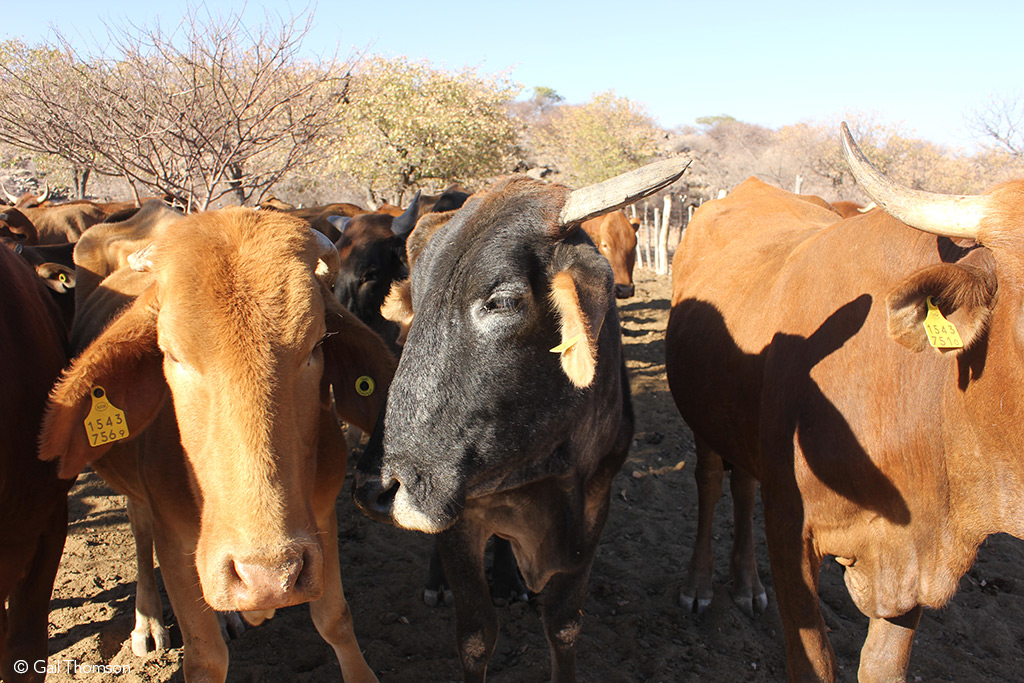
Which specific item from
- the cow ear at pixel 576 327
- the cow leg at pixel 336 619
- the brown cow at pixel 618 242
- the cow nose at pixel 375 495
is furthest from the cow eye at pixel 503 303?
the brown cow at pixel 618 242

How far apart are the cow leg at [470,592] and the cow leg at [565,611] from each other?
26cm

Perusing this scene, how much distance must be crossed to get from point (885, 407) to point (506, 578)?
101 inches

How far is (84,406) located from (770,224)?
416 centimetres

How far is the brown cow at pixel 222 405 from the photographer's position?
1994mm

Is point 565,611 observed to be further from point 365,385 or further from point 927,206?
point 927,206

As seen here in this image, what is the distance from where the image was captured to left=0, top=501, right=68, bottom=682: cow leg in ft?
9.50

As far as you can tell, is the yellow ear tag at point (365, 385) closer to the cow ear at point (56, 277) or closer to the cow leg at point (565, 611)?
the cow leg at point (565, 611)

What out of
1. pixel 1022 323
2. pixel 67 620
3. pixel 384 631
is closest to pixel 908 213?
pixel 1022 323

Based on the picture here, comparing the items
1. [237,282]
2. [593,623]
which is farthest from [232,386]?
[593,623]

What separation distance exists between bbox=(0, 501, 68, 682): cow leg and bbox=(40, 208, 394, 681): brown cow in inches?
28.9

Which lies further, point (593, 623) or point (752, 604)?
point (752, 604)

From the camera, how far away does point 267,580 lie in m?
1.92

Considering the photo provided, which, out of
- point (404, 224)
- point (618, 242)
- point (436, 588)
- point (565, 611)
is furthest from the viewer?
point (618, 242)

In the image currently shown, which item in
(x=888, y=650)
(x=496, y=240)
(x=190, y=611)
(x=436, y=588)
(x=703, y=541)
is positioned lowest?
(x=436, y=588)
